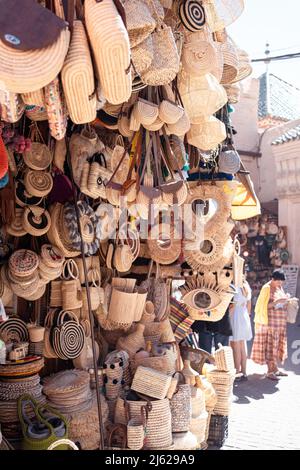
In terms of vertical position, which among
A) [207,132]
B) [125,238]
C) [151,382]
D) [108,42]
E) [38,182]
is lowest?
[151,382]

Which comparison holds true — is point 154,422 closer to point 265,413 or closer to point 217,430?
point 217,430

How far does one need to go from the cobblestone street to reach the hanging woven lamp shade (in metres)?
2.71

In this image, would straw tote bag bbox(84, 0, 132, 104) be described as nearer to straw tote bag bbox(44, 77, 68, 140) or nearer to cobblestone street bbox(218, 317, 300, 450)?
straw tote bag bbox(44, 77, 68, 140)

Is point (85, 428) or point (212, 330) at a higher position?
point (212, 330)

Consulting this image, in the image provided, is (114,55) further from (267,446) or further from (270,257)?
(270,257)

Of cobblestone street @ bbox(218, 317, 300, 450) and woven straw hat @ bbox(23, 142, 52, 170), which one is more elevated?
woven straw hat @ bbox(23, 142, 52, 170)

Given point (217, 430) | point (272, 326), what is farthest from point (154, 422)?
point (272, 326)

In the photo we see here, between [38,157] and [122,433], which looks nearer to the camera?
[38,157]

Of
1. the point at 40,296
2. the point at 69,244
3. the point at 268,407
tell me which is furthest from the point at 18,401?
the point at 268,407

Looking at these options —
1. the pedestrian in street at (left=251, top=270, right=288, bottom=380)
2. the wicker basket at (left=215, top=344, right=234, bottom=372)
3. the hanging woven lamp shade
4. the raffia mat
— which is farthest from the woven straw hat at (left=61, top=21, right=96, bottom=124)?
the pedestrian in street at (left=251, top=270, right=288, bottom=380)

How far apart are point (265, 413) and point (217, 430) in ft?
3.54

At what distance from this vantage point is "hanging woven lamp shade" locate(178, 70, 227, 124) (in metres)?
2.31

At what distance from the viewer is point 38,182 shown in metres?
2.54

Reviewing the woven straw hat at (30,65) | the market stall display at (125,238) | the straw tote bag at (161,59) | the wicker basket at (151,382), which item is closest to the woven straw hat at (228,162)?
the market stall display at (125,238)
